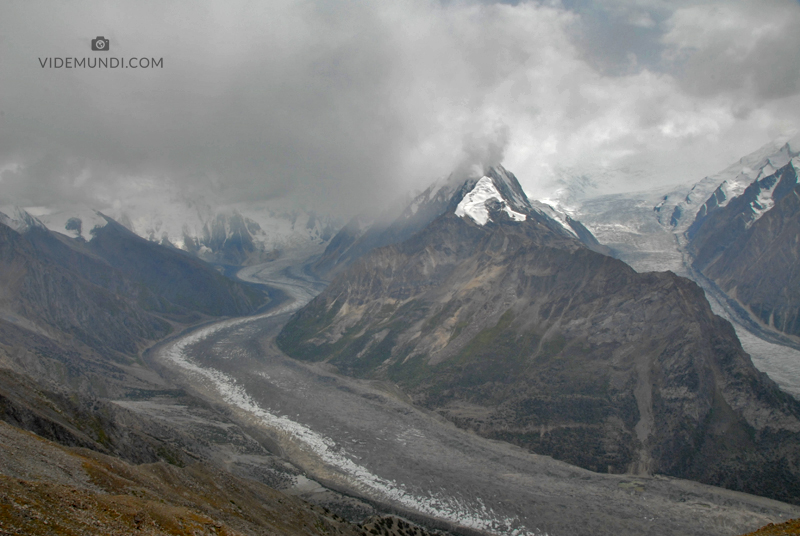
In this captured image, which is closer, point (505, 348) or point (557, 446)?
point (557, 446)

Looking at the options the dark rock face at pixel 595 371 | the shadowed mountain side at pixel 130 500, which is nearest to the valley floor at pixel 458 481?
the dark rock face at pixel 595 371

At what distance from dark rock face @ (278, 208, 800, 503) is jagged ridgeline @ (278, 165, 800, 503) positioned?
295mm

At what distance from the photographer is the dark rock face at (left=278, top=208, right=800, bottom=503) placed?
314 ft

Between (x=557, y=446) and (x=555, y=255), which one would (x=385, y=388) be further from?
(x=555, y=255)

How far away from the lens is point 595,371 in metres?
120

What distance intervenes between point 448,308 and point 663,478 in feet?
302

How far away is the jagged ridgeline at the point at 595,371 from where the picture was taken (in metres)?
95.5

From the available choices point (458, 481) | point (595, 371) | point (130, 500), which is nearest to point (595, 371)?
point (595, 371)

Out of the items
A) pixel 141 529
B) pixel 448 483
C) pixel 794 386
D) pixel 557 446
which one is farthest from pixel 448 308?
pixel 141 529

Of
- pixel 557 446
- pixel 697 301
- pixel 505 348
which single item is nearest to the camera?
pixel 557 446

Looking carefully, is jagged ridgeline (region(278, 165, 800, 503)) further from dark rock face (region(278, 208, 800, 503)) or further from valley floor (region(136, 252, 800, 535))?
valley floor (region(136, 252, 800, 535))

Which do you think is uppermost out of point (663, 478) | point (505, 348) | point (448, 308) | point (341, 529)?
point (448, 308)

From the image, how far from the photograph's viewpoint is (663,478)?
9188cm

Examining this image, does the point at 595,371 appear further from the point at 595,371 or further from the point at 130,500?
the point at 130,500
